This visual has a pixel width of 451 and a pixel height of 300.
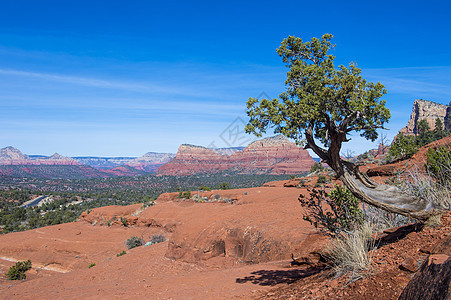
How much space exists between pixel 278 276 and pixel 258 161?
120114mm

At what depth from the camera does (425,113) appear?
322ft

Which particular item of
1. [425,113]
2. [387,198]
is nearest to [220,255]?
[387,198]

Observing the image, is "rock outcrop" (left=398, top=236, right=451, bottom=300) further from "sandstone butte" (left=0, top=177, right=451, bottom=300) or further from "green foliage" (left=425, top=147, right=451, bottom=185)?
"green foliage" (left=425, top=147, right=451, bottom=185)

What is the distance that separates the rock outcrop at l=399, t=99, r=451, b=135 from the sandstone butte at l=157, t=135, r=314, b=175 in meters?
37.6

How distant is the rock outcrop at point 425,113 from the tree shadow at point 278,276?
336 feet

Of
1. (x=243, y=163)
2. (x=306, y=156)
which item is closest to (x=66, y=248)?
(x=243, y=163)

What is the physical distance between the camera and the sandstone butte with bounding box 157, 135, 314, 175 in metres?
121

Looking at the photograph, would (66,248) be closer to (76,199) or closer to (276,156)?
(76,199)

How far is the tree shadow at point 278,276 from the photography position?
21.6 ft

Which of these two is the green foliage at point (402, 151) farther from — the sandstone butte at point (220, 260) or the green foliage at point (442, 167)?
the green foliage at point (442, 167)

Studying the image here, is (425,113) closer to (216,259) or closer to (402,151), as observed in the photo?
(402,151)

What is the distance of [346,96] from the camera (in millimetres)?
5707

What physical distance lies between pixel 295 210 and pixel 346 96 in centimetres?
991

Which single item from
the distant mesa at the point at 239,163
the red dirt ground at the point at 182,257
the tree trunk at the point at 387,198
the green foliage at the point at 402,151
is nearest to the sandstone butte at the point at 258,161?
the distant mesa at the point at 239,163
